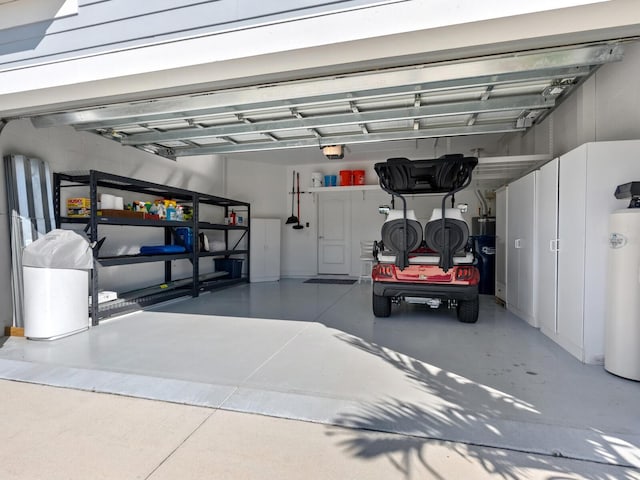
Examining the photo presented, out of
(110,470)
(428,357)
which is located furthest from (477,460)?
(110,470)

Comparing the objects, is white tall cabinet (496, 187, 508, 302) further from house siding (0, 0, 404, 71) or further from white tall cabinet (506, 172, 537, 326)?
house siding (0, 0, 404, 71)

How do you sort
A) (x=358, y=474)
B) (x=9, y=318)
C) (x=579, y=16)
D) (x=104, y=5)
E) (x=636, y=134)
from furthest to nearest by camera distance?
(x=9, y=318), (x=636, y=134), (x=104, y=5), (x=579, y=16), (x=358, y=474)

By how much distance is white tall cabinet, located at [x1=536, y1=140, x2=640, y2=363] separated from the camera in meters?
2.74

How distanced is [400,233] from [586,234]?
5.90 ft

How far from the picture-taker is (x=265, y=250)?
8102mm

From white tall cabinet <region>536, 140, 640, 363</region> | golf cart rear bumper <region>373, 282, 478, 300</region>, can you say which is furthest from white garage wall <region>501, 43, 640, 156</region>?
golf cart rear bumper <region>373, 282, 478, 300</region>

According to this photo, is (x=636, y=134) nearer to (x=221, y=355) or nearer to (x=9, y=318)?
(x=221, y=355)

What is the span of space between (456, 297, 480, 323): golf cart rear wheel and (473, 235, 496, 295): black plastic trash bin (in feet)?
7.26

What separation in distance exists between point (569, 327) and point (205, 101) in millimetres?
4079

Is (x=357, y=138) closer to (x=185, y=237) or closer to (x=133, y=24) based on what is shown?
(x=133, y=24)

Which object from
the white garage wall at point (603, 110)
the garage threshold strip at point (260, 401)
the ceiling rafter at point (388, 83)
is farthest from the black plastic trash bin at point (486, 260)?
the garage threshold strip at point (260, 401)

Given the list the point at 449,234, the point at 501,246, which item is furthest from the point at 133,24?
the point at 501,246

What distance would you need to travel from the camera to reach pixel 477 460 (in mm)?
1629

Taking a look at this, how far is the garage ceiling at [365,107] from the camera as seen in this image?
101 inches
